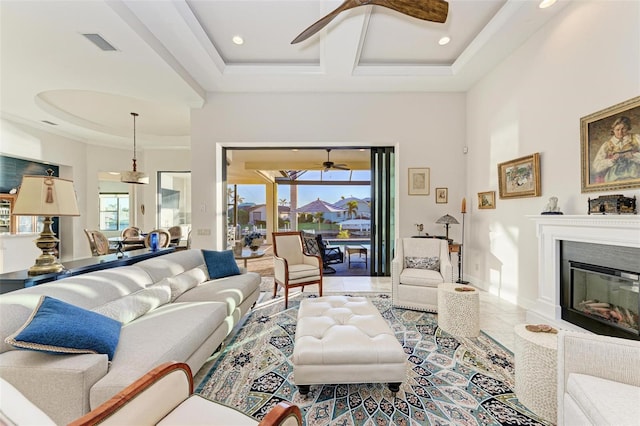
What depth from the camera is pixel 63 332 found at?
4.59 ft

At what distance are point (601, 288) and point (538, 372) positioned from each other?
1548mm

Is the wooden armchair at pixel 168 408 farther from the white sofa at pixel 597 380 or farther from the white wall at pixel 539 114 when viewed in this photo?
the white wall at pixel 539 114

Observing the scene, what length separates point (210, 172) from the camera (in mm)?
4855

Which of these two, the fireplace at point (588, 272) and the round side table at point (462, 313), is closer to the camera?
the fireplace at point (588, 272)

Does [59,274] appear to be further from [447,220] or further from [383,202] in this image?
[447,220]

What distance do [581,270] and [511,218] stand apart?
1.19 m

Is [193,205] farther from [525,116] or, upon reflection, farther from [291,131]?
[525,116]

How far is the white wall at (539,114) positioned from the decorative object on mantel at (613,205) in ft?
0.40

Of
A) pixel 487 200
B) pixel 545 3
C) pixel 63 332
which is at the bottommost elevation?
pixel 63 332

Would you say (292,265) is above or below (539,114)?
below

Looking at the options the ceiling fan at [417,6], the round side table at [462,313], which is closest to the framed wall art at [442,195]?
the round side table at [462,313]

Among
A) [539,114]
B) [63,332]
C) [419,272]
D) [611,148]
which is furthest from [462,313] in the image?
[63,332]

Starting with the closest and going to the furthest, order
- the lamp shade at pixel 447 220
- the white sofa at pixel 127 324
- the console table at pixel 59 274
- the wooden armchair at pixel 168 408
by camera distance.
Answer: the wooden armchair at pixel 168 408 → the white sofa at pixel 127 324 → the console table at pixel 59 274 → the lamp shade at pixel 447 220

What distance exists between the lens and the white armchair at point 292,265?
12.4 ft
